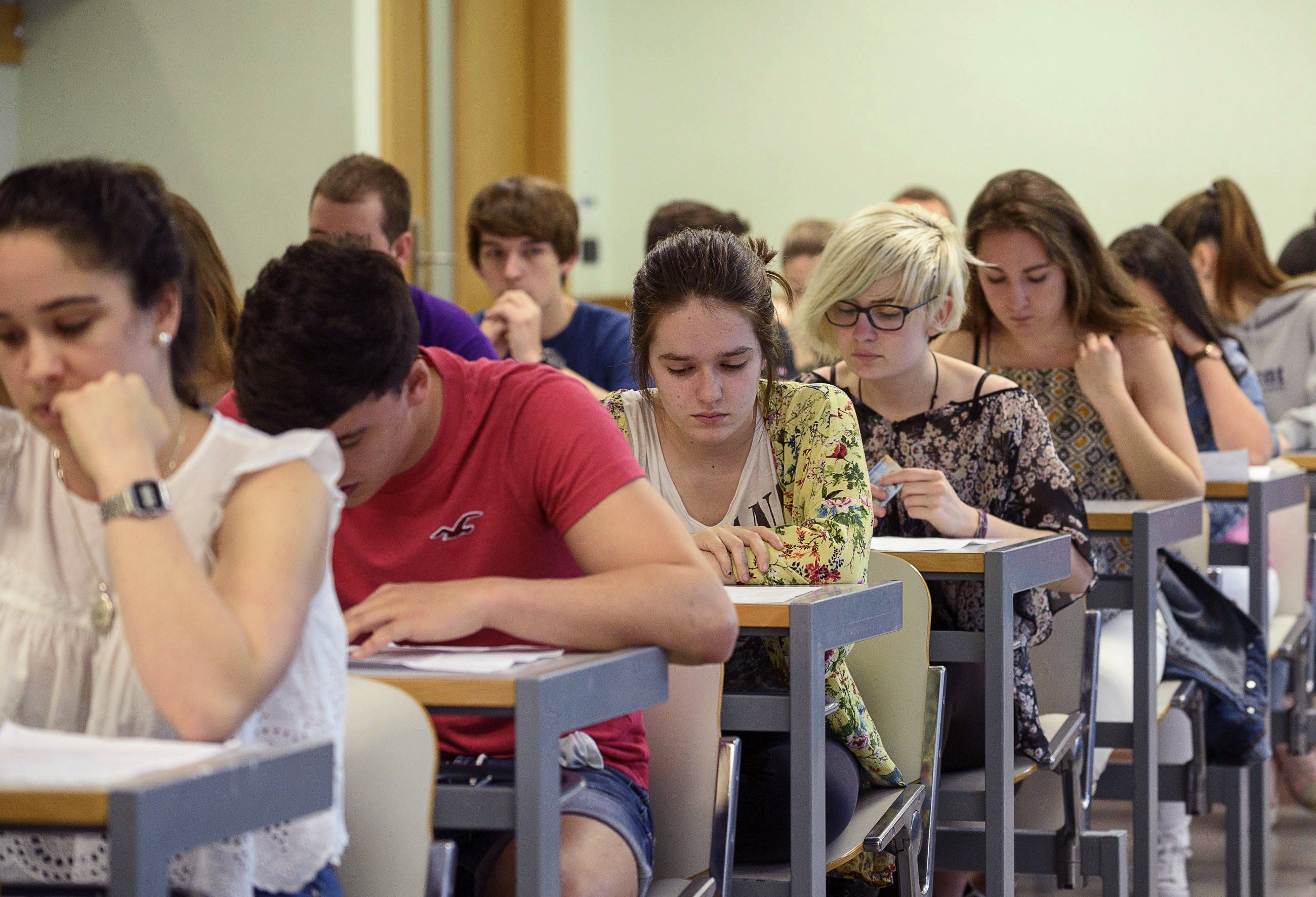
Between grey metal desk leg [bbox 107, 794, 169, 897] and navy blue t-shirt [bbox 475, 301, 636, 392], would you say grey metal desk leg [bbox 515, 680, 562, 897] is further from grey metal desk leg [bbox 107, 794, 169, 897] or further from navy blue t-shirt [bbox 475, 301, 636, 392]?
navy blue t-shirt [bbox 475, 301, 636, 392]

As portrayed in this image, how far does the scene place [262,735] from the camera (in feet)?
4.08

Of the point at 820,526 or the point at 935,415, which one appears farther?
the point at 935,415

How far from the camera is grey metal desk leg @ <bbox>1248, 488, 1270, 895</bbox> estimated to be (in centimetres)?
324

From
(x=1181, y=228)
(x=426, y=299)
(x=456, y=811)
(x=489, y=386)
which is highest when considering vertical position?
(x=1181, y=228)

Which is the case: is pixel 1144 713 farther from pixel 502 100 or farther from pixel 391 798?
pixel 502 100

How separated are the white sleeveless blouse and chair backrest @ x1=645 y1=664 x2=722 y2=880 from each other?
1.88 ft

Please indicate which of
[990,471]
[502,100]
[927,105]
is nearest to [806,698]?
Answer: [990,471]

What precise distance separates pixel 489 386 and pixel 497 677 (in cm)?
49

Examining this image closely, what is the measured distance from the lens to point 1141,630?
9.01 feet

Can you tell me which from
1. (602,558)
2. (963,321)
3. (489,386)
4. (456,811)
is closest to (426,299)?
(963,321)

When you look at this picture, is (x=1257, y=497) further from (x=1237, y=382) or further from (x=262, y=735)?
(x=262, y=735)

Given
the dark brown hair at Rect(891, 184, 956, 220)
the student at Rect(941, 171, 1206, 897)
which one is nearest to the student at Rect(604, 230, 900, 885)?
the student at Rect(941, 171, 1206, 897)

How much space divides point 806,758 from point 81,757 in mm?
926

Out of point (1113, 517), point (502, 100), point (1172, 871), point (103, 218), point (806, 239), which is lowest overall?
point (1172, 871)
